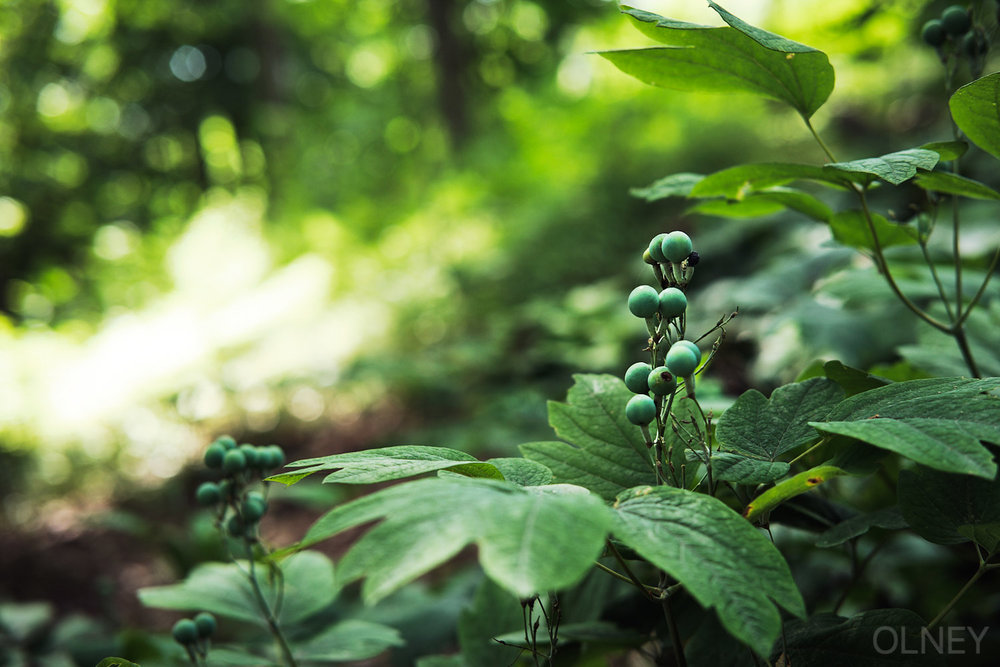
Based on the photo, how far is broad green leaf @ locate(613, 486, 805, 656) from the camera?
1.25 feet

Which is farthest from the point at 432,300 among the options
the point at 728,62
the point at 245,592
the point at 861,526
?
the point at 861,526

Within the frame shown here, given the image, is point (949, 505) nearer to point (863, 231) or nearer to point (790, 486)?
point (790, 486)

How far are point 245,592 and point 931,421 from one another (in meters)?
1.09

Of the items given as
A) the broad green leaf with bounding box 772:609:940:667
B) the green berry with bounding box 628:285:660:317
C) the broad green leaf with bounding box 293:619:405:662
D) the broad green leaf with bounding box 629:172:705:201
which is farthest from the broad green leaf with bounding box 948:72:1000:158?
the broad green leaf with bounding box 293:619:405:662

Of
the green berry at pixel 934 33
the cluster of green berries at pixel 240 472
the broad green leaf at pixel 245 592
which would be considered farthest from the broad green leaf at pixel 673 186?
Result: the broad green leaf at pixel 245 592

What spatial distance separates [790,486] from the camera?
493mm

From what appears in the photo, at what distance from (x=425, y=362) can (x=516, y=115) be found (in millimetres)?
2457

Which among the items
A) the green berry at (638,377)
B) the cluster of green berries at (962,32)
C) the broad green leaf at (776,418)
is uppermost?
the cluster of green berries at (962,32)

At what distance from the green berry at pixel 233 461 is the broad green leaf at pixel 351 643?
11.7 inches

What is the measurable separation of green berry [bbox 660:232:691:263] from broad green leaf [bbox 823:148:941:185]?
0.59ft

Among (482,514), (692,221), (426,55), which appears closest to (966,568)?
(482,514)

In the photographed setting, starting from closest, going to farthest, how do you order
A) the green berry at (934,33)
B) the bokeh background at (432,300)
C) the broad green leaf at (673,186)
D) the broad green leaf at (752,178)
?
the broad green leaf at (752,178) < the broad green leaf at (673,186) < the green berry at (934,33) < the bokeh background at (432,300)

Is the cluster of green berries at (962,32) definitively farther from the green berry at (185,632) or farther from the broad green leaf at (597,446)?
the green berry at (185,632)

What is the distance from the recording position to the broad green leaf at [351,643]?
2.89ft
